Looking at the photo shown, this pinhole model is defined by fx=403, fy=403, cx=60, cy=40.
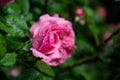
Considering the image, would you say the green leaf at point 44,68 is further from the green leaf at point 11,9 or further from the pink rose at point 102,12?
the pink rose at point 102,12

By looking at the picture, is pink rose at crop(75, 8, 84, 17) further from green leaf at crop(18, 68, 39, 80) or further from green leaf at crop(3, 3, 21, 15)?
green leaf at crop(18, 68, 39, 80)

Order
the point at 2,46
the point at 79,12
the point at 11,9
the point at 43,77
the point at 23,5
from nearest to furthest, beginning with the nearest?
the point at 2,46 < the point at 43,77 < the point at 11,9 < the point at 23,5 < the point at 79,12

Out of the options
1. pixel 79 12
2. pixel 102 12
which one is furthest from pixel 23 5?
pixel 102 12

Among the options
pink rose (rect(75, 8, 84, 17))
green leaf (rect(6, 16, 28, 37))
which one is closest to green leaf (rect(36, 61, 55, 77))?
green leaf (rect(6, 16, 28, 37))

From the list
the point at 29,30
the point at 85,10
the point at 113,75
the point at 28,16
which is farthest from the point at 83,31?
the point at 29,30

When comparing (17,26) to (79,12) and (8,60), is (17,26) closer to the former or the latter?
(8,60)

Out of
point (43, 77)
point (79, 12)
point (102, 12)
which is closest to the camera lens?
point (43, 77)

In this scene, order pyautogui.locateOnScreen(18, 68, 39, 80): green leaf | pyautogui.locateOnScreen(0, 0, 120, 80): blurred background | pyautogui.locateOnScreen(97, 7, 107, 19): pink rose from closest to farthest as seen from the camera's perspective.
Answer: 1. pyautogui.locateOnScreen(18, 68, 39, 80): green leaf
2. pyautogui.locateOnScreen(0, 0, 120, 80): blurred background
3. pyautogui.locateOnScreen(97, 7, 107, 19): pink rose
